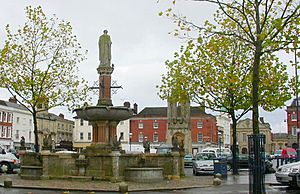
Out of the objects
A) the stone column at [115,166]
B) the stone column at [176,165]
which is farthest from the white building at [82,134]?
the stone column at [115,166]

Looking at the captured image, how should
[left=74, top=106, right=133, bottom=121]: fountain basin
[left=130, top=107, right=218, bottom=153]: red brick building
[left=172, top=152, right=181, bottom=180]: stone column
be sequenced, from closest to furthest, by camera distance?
[left=74, top=106, right=133, bottom=121]: fountain basin < [left=172, top=152, right=181, bottom=180]: stone column < [left=130, top=107, right=218, bottom=153]: red brick building

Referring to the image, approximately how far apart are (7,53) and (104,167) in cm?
1246

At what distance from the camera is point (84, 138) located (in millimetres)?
93875

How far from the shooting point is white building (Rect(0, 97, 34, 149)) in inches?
3000

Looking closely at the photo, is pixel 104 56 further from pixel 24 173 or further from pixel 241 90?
pixel 241 90

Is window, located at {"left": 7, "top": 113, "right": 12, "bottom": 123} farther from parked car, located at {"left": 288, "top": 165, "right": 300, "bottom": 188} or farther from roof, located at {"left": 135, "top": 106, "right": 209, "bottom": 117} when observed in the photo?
parked car, located at {"left": 288, "top": 165, "right": 300, "bottom": 188}

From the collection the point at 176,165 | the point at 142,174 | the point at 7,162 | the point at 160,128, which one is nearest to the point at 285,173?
the point at 176,165

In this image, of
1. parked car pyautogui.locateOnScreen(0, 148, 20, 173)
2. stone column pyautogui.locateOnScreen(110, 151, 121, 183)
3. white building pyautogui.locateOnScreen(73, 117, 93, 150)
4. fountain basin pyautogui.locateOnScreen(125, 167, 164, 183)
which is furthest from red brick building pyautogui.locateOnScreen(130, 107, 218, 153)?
stone column pyautogui.locateOnScreen(110, 151, 121, 183)

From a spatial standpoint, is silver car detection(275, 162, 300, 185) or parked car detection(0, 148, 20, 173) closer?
silver car detection(275, 162, 300, 185)

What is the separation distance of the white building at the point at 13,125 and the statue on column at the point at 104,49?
55.6 m

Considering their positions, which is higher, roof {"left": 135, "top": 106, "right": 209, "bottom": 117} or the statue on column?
roof {"left": 135, "top": 106, "right": 209, "bottom": 117}

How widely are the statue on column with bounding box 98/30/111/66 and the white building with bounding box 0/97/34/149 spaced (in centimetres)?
5558

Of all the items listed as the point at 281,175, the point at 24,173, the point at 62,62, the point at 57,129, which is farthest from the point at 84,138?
the point at 281,175

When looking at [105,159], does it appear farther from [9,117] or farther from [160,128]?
[160,128]
